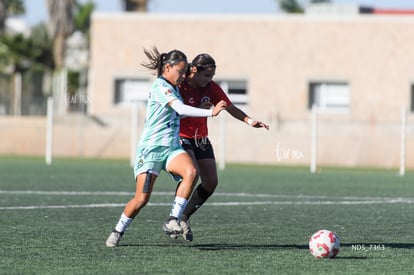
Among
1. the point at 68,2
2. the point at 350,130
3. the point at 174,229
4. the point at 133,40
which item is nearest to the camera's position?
the point at 174,229

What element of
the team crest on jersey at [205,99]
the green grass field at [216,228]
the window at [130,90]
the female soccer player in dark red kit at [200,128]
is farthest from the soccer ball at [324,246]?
the window at [130,90]

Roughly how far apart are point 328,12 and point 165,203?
2833 cm

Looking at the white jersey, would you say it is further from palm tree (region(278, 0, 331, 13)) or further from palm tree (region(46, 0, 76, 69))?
palm tree (region(278, 0, 331, 13))

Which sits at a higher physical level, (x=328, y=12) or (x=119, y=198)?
(x=328, y=12)

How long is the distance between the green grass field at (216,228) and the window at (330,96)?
19.5 m

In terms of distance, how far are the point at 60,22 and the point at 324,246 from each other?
48.7m

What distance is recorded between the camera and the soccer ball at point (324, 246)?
9.86 m

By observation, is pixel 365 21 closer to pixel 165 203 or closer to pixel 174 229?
pixel 165 203

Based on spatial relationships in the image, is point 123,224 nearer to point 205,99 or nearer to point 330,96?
point 205,99

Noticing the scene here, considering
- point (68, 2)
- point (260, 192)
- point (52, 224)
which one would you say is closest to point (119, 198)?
point (260, 192)

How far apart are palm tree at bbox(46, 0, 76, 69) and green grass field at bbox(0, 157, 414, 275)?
35427 mm

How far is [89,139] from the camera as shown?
125 feet

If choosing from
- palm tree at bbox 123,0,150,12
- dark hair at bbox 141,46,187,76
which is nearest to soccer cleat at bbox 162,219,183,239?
dark hair at bbox 141,46,187,76

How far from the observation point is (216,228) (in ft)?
41.8
